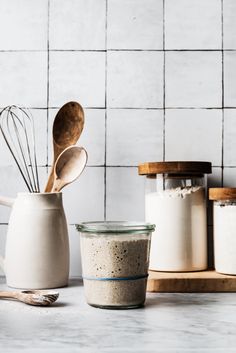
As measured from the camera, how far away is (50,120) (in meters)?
1.22

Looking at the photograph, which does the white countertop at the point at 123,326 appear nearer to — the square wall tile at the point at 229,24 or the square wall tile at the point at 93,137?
the square wall tile at the point at 93,137

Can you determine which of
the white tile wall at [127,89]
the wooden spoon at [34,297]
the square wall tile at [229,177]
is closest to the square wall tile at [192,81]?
the white tile wall at [127,89]

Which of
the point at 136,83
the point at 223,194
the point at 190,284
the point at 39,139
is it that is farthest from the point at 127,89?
the point at 190,284

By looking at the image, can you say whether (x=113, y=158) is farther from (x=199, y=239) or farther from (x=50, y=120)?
(x=199, y=239)

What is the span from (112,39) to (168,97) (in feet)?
0.63

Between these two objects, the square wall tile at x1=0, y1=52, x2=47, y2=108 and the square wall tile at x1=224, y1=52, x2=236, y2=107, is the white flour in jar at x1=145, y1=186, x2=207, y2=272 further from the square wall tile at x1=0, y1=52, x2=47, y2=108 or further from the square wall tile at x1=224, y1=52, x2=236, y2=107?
the square wall tile at x1=0, y1=52, x2=47, y2=108

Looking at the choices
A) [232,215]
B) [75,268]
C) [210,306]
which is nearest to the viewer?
[210,306]

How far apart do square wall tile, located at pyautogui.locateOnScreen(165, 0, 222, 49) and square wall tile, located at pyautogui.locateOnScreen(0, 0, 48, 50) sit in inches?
11.6

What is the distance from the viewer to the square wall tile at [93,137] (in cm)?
121

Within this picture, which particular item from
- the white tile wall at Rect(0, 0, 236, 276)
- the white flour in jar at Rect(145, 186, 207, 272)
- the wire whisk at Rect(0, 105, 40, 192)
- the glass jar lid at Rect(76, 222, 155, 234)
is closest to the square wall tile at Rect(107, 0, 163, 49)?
the white tile wall at Rect(0, 0, 236, 276)

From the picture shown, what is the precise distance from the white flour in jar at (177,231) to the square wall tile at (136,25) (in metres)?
0.37

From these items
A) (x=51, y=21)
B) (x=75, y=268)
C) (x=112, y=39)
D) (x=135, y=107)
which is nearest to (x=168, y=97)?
(x=135, y=107)

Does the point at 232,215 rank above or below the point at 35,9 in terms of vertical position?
below

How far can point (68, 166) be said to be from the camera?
110 cm
